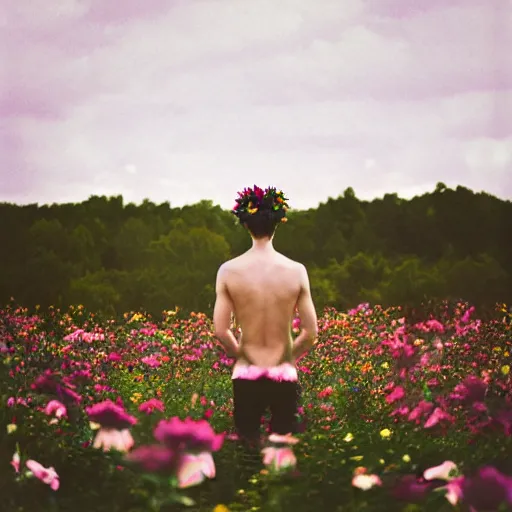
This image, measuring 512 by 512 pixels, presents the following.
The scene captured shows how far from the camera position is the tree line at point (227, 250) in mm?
9414

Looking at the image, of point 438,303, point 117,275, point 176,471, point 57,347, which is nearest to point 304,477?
point 176,471

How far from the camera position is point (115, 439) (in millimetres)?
2564

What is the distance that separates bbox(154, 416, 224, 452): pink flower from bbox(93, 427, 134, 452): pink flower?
0.49 m

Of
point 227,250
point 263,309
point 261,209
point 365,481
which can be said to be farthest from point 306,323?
point 227,250

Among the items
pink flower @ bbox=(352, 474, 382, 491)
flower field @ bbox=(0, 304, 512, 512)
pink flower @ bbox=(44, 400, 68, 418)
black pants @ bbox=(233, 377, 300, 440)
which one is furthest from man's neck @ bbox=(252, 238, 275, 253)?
pink flower @ bbox=(352, 474, 382, 491)

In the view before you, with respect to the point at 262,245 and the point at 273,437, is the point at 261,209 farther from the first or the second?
the point at 273,437

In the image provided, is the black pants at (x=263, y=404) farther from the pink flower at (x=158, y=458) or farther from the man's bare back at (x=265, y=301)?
the pink flower at (x=158, y=458)

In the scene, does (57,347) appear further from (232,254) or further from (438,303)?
(438,303)

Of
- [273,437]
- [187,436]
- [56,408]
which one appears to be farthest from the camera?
[56,408]

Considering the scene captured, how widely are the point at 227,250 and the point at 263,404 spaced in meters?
6.45

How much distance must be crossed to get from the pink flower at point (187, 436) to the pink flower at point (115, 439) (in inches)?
19.1

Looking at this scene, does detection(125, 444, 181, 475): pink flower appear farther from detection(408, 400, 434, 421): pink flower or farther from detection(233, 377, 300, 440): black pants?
detection(408, 400, 434, 421): pink flower

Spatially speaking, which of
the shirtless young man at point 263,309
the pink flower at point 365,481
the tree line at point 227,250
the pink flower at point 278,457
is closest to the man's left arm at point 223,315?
the shirtless young man at point 263,309

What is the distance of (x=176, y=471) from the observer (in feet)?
7.02
